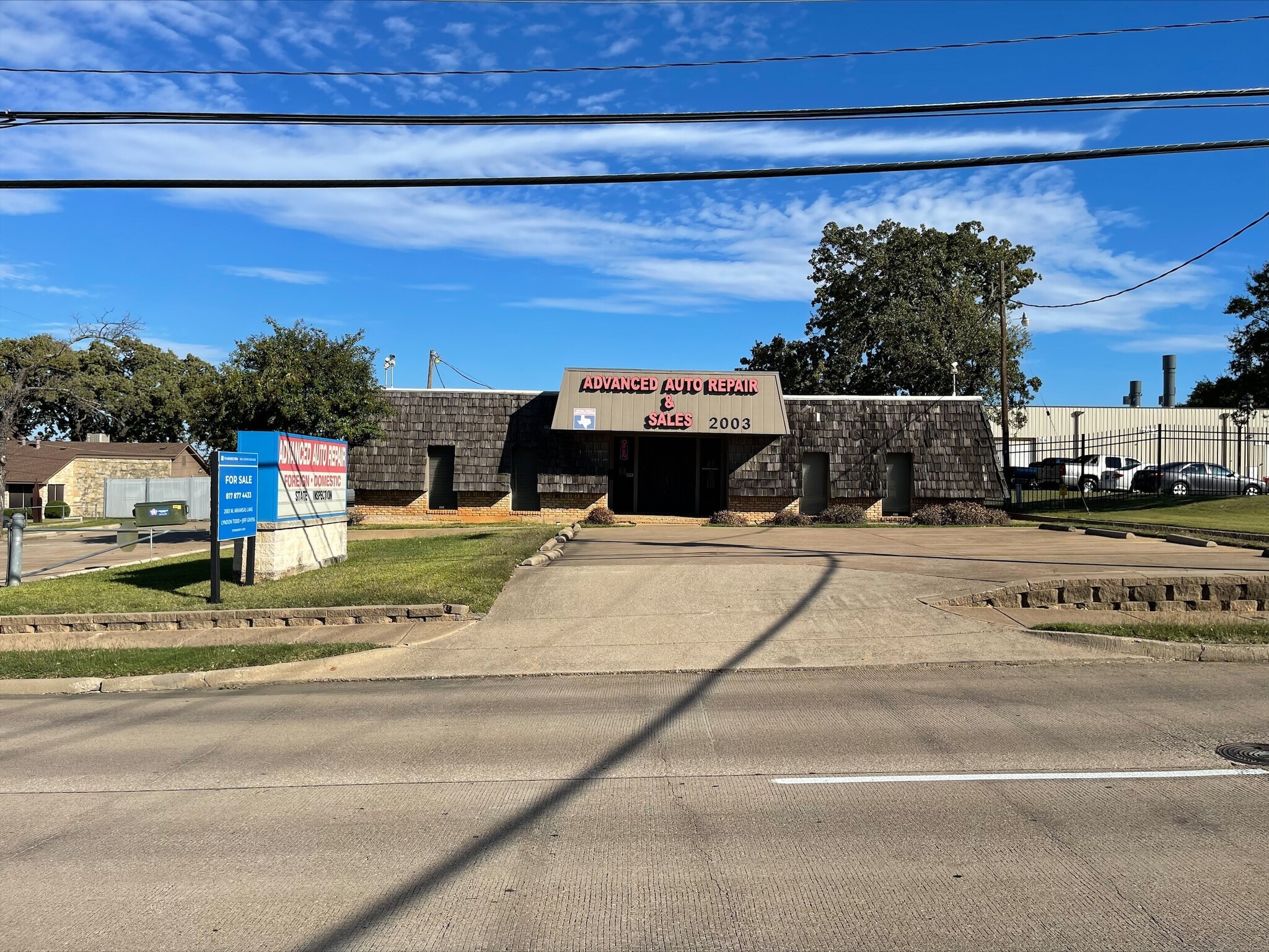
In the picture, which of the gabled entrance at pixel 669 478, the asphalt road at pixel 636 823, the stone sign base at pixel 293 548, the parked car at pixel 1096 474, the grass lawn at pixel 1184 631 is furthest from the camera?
the parked car at pixel 1096 474

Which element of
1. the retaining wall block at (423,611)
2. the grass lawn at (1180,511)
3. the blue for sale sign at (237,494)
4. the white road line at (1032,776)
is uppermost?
the blue for sale sign at (237,494)

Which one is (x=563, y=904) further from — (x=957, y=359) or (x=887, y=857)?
(x=957, y=359)

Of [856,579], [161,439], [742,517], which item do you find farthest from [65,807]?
[161,439]

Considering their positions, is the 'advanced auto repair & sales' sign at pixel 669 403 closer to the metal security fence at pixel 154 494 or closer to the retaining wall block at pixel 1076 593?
the retaining wall block at pixel 1076 593

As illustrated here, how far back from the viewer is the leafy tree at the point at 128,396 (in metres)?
59.8

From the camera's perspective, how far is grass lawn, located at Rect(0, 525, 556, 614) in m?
12.1

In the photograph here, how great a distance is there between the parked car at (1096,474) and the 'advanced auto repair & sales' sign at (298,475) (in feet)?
78.2

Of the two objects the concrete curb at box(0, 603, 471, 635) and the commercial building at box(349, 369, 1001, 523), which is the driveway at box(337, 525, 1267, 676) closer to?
the concrete curb at box(0, 603, 471, 635)

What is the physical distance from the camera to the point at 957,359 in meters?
41.7

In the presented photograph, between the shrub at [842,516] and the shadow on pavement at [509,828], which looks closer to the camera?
the shadow on pavement at [509,828]

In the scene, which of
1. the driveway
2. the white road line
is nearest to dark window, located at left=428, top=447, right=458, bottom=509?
the driveway

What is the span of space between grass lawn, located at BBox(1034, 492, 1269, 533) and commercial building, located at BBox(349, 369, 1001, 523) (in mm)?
2789

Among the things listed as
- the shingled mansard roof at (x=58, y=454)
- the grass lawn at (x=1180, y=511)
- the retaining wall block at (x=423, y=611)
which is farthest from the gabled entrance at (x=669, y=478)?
the shingled mansard roof at (x=58, y=454)

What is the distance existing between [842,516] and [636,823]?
69.4 feet
